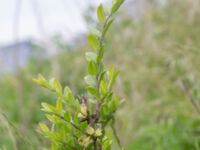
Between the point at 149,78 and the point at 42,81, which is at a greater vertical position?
the point at 42,81

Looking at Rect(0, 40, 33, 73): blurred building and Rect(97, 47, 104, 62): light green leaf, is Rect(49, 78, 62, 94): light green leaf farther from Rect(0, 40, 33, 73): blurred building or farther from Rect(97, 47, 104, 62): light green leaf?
Rect(0, 40, 33, 73): blurred building

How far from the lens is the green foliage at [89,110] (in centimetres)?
56

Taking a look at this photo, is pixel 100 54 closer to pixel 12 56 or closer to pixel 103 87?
pixel 103 87

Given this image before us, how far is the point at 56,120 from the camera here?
0.57 m

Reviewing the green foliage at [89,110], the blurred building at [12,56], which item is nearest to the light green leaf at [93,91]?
the green foliage at [89,110]

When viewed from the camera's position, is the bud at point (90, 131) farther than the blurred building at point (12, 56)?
No

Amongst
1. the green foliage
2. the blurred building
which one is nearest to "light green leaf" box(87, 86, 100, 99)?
the green foliage

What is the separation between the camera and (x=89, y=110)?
1.91 ft

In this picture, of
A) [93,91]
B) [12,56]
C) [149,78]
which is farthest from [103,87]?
[12,56]

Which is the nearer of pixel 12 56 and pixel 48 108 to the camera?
pixel 48 108

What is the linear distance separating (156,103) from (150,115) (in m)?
0.10

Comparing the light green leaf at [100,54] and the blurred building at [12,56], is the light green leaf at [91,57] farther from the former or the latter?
the blurred building at [12,56]

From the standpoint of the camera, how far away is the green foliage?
0.56m

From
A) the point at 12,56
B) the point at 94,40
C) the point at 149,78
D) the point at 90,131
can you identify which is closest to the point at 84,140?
the point at 90,131
